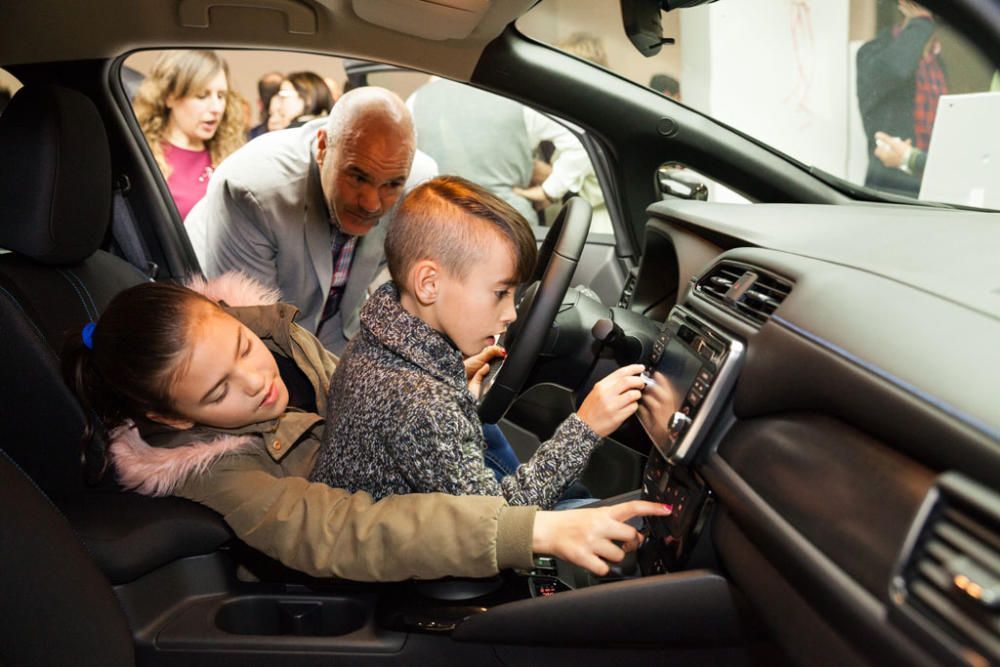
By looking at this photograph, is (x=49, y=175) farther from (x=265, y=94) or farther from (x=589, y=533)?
(x=265, y=94)

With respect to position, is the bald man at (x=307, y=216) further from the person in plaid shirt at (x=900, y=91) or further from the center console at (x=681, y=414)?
the person in plaid shirt at (x=900, y=91)

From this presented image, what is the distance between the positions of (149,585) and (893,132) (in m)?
2.47

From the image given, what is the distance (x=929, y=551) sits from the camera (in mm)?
646

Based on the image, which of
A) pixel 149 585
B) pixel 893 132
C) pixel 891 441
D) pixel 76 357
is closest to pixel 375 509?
pixel 149 585

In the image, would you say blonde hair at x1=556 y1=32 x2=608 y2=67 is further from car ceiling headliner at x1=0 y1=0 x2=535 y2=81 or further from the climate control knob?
the climate control knob

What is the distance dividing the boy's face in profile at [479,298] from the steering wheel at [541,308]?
0.14 ft

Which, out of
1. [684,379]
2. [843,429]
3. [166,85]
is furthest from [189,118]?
[843,429]

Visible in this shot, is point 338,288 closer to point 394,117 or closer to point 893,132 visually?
point 394,117

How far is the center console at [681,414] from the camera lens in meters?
1.07

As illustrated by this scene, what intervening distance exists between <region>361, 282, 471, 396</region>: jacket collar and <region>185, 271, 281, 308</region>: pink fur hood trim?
0.46m

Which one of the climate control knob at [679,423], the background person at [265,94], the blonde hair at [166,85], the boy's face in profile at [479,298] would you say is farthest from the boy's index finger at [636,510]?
the background person at [265,94]

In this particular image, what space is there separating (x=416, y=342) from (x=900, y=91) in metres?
1.83

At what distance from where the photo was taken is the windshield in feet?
Result: 5.57

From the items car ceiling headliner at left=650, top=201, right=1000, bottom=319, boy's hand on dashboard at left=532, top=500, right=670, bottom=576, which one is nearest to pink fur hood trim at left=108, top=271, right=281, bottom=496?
boy's hand on dashboard at left=532, top=500, right=670, bottom=576
